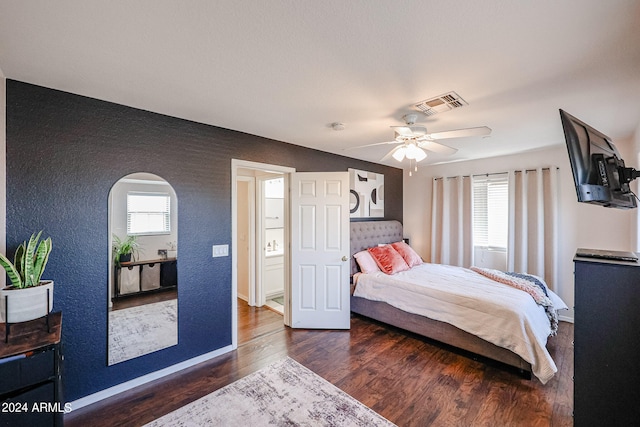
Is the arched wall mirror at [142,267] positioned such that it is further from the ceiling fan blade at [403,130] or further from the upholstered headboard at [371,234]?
the upholstered headboard at [371,234]

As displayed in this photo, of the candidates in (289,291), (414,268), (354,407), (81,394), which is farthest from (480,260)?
(81,394)

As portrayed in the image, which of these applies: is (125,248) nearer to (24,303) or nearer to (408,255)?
(24,303)

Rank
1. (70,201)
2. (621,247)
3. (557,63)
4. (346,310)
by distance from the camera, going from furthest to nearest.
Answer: (346,310), (621,247), (70,201), (557,63)

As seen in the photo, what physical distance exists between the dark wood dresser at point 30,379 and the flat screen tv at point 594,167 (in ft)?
9.10

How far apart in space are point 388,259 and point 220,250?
2327mm

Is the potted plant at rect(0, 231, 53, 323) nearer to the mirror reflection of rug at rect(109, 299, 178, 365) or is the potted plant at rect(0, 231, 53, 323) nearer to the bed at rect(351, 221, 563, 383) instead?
the mirror reflection of rug at rect(109, 299, 178, 365)

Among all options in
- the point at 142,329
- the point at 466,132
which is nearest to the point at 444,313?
the point at 466,132

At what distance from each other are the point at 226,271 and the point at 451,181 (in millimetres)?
3964

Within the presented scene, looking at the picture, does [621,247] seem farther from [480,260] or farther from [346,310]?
[346,310]

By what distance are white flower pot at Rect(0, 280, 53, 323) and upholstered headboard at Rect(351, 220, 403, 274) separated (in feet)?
10.6

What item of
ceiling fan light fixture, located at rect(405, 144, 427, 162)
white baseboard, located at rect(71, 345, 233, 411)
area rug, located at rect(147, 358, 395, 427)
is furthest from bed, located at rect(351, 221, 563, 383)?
white baseboard, located at rect(71, 345, 233, 411)

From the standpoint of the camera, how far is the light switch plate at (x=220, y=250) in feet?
9.37

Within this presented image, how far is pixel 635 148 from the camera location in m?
2.92

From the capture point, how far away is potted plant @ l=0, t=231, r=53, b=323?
1538 mm
